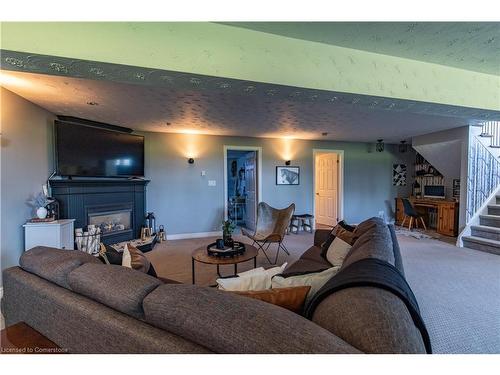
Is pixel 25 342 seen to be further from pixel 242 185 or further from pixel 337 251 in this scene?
pixel 242 185

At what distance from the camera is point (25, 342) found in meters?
1.14

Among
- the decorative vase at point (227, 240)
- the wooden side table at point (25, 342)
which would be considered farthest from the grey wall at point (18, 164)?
the decorative vase at point (227, 240)

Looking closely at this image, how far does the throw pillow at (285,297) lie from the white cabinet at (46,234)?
317cm

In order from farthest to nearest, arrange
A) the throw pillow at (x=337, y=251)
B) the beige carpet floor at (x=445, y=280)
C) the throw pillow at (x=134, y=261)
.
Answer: the throw pillow at (x=337, y=251) → the beige carpet floor at (x=445, y=280) → the throw pillow at (x=134, y=261)

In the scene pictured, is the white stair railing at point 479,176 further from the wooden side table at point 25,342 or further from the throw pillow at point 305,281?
the wooden side table at point 25,342

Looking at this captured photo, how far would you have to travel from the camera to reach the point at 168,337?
2.60 feet

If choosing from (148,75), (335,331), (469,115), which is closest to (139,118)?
(148,75)

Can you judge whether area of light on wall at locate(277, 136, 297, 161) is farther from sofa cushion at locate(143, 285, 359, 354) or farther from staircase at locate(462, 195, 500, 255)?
sofa cushion at locate(143, 285, 359, 354)

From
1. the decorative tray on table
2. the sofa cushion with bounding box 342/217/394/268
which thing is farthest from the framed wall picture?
the sofa cushion with bounding box 342/217/394/268

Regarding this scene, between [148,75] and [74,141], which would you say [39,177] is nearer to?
[74,141]

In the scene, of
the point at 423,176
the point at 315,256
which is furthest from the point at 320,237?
the point at 423,176

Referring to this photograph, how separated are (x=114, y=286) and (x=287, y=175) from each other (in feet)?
17.2

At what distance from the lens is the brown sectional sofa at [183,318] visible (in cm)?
70

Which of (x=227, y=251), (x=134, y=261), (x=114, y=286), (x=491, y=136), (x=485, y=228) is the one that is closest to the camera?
(x=114, y=286)
